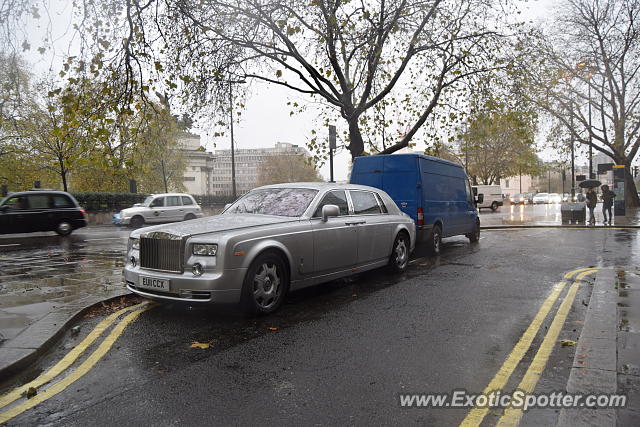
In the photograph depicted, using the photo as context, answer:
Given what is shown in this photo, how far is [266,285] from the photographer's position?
5.60 metres

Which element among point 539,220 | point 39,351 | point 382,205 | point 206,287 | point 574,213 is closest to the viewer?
point 39,351

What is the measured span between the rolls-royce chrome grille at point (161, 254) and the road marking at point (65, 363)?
797 mm

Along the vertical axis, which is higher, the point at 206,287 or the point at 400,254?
the point at 206,287

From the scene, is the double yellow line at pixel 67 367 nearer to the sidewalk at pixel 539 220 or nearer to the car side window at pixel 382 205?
the car side window at pixel 382 205

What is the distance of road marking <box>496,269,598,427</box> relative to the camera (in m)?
3.03

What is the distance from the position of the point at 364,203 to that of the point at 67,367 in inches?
197

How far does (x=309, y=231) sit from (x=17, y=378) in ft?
11.6

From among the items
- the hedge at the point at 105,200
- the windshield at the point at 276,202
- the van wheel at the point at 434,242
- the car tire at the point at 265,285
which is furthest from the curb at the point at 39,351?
the hedge at the point at 105,200

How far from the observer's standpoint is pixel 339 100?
705 inches

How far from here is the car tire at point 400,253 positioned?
8.45 metres

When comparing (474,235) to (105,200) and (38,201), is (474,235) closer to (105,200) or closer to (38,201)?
(38,201)

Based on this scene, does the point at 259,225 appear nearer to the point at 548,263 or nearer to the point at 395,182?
the point at 395,182

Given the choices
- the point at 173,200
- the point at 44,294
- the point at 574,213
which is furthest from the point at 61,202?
the point at 574,213

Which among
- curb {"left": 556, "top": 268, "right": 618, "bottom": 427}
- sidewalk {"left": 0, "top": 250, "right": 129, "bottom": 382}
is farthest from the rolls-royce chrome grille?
curb {"left": 556, "top": 268, "right": 618, "bottom": 427}
